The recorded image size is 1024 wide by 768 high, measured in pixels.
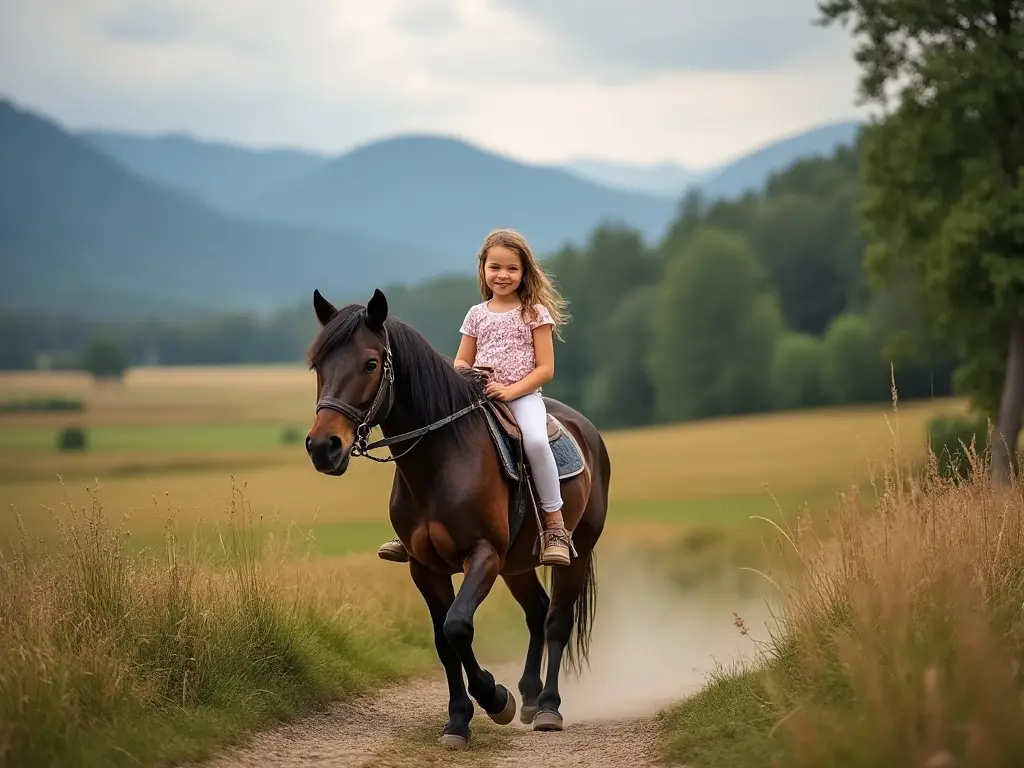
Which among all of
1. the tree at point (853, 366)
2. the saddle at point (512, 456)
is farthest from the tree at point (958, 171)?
the tree at point (853, 366)

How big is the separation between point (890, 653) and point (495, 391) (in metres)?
2.98

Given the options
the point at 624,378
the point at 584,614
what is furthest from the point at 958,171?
the point at 624,378

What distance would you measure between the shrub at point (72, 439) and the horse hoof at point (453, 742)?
1486 inches

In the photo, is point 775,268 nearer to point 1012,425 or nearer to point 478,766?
point 1012,425

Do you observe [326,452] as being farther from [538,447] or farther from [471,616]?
[538,447]

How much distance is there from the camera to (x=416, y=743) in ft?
23.0

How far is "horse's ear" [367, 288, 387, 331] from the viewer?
6441 mm

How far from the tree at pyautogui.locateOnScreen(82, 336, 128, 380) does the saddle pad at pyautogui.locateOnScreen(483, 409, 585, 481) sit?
61.1 metres

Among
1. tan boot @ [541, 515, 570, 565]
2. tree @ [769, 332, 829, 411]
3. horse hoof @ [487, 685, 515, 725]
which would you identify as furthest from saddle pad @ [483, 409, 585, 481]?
tree @ [769, 332, 829, 411]

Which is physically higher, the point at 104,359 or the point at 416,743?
the point at 104,359

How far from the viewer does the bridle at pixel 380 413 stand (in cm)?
625

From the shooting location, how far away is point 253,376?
84.8 meters

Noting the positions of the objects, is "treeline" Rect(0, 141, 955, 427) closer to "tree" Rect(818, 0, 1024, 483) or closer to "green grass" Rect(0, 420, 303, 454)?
"green grass" Rect(0, 420, 303, 454)

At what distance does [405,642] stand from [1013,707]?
823 cm
